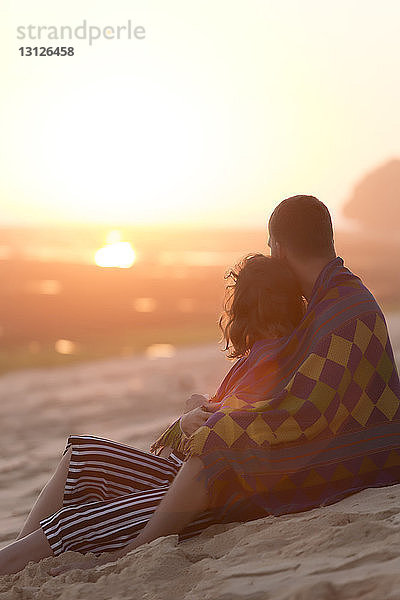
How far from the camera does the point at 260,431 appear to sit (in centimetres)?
314

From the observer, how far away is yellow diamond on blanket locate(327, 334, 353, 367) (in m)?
3.17

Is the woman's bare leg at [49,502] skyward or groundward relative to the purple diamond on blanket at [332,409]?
groundward

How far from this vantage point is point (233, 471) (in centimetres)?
317

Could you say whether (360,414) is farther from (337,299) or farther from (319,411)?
(337,299)

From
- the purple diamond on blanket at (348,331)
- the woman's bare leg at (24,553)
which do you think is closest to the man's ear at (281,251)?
the purple diamond on blanket at (348,331)

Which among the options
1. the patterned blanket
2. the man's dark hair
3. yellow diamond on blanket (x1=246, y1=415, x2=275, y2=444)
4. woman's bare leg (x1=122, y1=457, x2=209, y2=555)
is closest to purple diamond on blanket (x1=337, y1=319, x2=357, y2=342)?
the patterned blanket

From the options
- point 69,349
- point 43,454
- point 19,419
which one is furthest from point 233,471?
point 69,349

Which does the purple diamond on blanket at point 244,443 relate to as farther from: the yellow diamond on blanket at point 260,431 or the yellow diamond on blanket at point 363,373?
the yellow diamond on blanket at point 363,373

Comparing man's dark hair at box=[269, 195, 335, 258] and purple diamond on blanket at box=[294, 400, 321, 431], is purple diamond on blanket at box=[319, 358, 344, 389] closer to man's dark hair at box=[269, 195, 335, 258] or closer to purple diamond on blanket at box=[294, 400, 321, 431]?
purple diamond on blanket at box=[294, 400, 321, 431]

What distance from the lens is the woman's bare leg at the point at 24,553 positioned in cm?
319

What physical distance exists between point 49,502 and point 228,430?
0.89 metres

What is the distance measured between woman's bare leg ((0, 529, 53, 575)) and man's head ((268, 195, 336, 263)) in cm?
148

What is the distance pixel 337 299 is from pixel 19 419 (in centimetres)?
657

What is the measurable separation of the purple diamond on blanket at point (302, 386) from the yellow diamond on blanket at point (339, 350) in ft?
0.41
